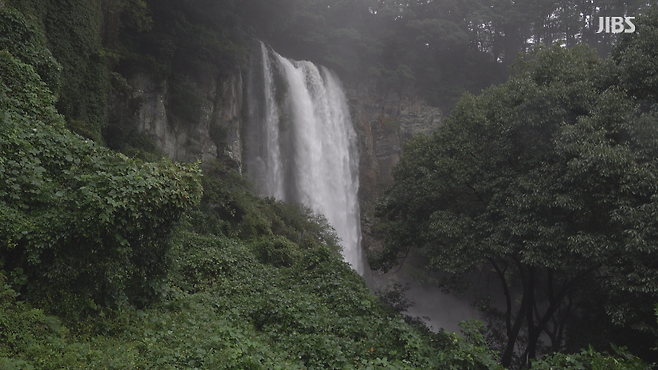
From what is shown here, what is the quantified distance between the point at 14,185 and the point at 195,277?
496 centimetres

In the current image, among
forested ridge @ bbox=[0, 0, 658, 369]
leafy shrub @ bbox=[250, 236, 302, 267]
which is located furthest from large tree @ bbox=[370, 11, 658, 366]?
leafy shrub @ bbox=[250, 236, 302, 267]

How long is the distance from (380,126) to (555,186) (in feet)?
83.4

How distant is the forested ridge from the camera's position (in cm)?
589

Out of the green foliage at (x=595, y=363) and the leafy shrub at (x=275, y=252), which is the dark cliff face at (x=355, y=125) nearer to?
the leafy shrub at (x=275, y=252)

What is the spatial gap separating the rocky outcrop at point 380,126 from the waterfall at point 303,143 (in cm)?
168

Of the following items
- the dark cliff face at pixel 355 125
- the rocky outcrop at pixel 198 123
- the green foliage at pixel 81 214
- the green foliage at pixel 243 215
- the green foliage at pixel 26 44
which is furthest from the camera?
the dark cliff face at pixel 355 125

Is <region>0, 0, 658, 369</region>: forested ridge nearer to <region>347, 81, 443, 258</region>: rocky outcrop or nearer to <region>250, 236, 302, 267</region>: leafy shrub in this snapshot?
<region>250, 236, 302, 267</region>: leafy shrub

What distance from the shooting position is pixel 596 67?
11.9 meters

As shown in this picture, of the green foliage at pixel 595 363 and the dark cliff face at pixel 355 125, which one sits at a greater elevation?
the dark cliff face at pixel 355 125

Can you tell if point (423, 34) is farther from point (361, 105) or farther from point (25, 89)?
point (25, 89)

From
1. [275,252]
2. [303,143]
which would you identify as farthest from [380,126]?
[275,252]

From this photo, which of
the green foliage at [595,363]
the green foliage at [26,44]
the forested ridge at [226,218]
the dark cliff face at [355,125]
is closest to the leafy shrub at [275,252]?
the forested ridge at [226,218]

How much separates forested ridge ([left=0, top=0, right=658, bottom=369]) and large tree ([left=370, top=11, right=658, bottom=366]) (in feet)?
0.20

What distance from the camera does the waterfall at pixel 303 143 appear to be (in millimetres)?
25438
